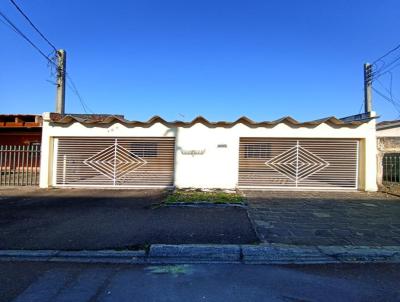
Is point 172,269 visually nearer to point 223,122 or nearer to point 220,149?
point 220,149

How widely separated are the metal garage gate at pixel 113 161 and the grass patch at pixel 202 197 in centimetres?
208

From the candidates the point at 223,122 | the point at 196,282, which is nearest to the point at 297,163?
the point at 223,122

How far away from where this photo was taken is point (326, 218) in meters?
7.59

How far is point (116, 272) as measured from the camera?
457 cm

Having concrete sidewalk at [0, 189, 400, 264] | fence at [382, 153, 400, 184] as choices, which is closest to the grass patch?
concrete sidewalk at [0, 189, 400, 264]

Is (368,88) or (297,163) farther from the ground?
(368,88)

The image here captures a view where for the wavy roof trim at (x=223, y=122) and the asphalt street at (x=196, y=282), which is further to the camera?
the wavy roof trim at (x=223, y=122)

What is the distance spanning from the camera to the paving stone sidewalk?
5975 mm

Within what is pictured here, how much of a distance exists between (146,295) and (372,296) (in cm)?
252

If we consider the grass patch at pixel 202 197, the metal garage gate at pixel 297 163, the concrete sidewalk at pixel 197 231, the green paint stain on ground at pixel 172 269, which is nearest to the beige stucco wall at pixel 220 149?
the metal garage gate at pixel 297 163

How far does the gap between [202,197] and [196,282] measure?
18.3 feet

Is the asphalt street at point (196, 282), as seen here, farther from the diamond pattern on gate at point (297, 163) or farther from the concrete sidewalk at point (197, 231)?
the diamond pattern on gate at point (297, 163)

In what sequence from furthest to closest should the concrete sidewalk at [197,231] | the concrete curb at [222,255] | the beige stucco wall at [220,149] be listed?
the beige stucco wall at [220,149], the concrete sidewalk at [197,231], the concrete curb at [222,255]

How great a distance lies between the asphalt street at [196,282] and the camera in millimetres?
3799
